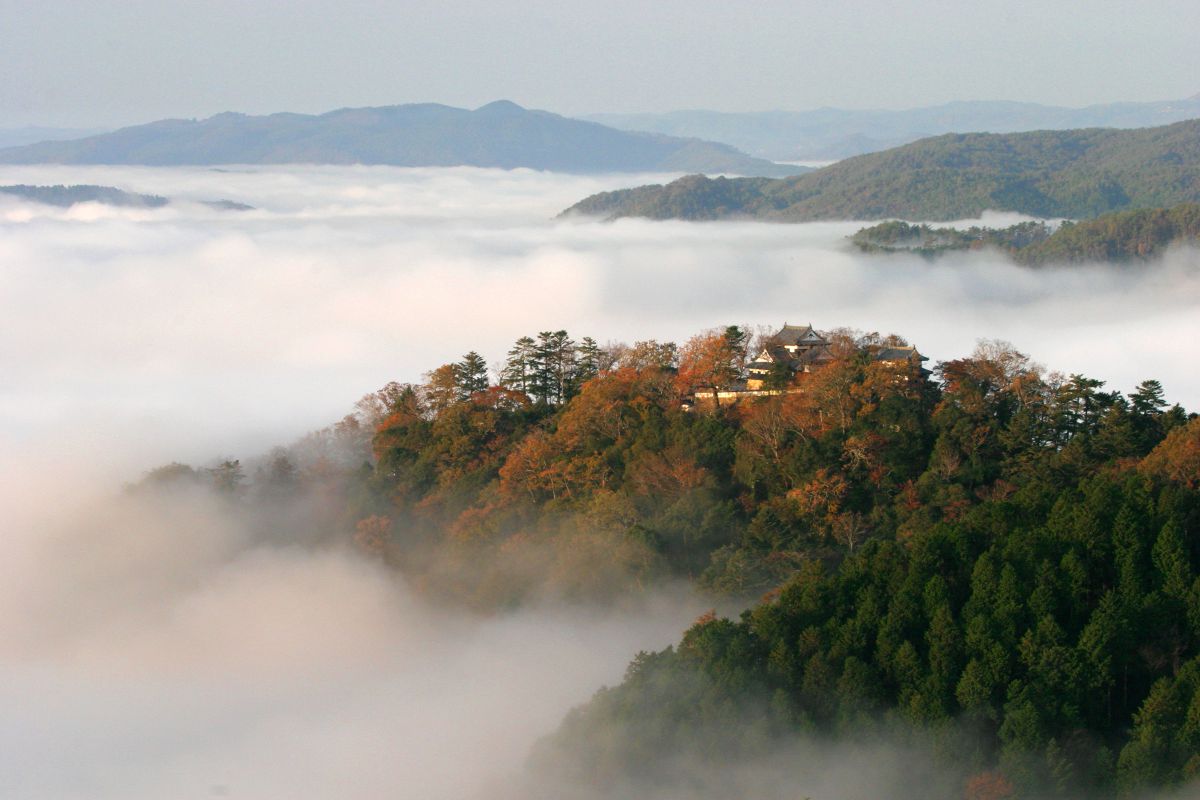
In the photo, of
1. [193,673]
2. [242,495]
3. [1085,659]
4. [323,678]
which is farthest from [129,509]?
[1085,659]

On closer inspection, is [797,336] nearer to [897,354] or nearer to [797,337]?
[797,337]

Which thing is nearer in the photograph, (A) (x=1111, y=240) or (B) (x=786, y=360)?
(B) (x=786, y=360)

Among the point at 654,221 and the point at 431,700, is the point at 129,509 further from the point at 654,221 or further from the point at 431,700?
the point at 654,221

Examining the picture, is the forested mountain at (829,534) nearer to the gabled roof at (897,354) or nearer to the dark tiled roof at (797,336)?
the gabled roof at (897,354)

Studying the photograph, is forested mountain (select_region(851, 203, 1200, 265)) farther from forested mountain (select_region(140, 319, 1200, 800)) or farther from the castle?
forested mountain (select_region(140, 319, 1200, 800))

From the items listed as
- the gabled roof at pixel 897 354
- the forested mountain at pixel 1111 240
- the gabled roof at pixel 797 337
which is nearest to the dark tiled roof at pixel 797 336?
the gabled roof at pixel 797 337

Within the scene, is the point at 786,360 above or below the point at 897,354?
below

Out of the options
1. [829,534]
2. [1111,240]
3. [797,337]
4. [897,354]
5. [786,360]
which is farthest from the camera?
[1111,240]

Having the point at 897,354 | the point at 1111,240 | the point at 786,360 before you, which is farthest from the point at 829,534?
the point at 1111,240
